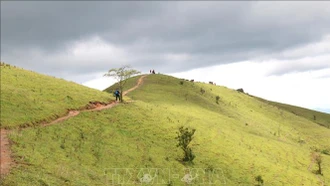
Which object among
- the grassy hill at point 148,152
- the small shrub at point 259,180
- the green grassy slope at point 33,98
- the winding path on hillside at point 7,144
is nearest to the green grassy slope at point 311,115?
the grassy hill at point 148,152

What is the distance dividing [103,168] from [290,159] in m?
35.3

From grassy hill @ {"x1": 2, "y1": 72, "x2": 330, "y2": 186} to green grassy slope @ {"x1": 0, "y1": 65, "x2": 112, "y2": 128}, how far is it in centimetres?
285

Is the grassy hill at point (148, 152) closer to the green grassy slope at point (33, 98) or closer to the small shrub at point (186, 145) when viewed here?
the small shrub at point (186, 145)

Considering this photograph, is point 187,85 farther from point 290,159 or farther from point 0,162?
point 0,162

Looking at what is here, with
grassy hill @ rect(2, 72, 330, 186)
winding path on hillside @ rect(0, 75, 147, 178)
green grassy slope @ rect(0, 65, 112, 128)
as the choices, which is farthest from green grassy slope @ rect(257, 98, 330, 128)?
winding path on hillside @ rect(0, 75, 147, 178)

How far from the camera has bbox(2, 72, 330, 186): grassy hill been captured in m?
33.8

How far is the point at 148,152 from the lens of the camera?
43.8m

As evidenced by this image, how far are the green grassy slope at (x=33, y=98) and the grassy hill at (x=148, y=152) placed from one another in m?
2.85

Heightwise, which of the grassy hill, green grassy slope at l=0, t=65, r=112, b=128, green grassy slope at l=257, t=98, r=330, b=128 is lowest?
the grassy hill

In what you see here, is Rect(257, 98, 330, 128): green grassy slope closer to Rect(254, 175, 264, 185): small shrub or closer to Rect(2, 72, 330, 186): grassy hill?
Rect(2, 72, 330, 186): grassy hill

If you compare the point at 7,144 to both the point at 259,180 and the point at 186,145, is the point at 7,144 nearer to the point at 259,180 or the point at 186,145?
the point at 186,145

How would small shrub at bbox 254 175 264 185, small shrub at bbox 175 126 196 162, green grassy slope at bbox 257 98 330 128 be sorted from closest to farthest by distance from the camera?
small shrub at bbox 254 175 264 185, small shrub at bbox 175 126 196 162, green grassy slope at bbox 257 98 330 128

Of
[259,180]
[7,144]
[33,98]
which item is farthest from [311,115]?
[7,144]

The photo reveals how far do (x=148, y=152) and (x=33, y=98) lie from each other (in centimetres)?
1942
